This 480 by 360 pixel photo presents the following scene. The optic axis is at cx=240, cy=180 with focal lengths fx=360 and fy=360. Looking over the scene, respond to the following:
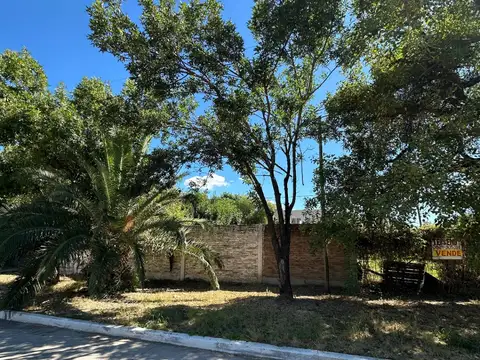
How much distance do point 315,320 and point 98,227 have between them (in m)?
5.29

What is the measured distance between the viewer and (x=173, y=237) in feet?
34.6

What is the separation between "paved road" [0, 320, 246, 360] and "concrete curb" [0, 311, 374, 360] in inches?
5.5

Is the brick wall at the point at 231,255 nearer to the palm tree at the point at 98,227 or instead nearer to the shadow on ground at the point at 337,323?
the palm tree at the point at 98,227

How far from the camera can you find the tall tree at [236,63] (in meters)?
7.55

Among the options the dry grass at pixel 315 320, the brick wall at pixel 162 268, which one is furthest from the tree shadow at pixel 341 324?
the brick wall at pixel 162 268

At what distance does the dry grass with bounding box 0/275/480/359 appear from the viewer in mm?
5309

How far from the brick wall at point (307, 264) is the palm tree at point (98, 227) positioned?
3.84 m

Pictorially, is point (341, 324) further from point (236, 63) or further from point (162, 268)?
point (162, 268)

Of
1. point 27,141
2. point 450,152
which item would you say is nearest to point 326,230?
point 450,152

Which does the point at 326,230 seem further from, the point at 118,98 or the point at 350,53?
the point at 118,98

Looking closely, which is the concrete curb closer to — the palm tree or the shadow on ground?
the shadow on ground

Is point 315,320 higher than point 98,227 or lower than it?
lower

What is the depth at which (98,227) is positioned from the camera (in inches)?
335

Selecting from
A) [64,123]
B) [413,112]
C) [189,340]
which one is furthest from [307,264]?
[64,123]
